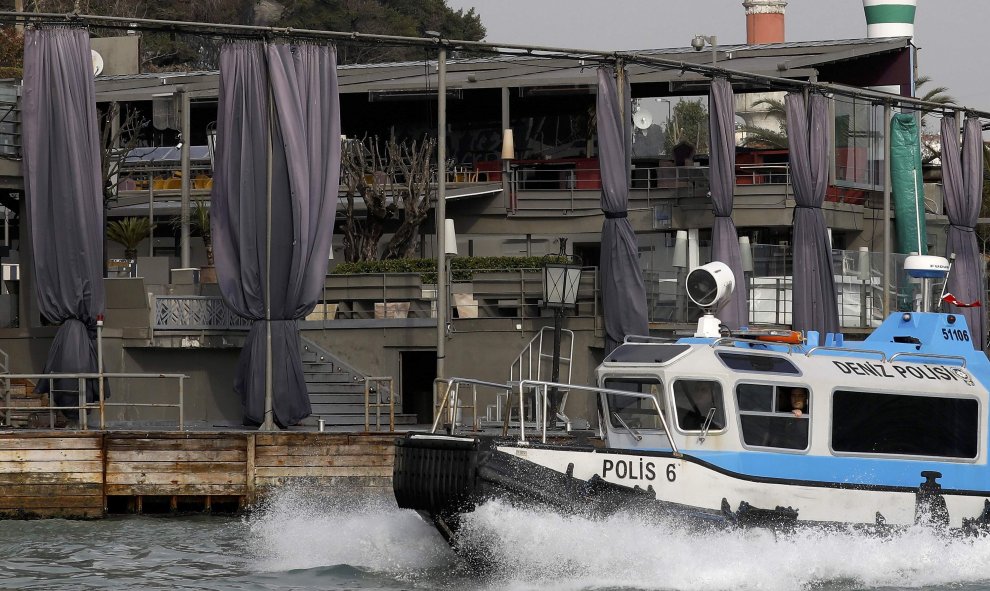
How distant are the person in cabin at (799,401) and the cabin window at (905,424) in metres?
0.36

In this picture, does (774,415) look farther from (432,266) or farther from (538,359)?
(432,266)

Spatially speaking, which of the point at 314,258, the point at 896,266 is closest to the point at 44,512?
the point at 314,258

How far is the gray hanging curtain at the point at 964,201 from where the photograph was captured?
3086 centimetres

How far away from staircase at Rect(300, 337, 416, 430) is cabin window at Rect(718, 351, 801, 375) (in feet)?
32.1

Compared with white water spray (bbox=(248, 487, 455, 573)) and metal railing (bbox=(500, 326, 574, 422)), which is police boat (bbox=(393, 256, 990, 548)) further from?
metal railing (bbox=(500, 326, 574, 422))

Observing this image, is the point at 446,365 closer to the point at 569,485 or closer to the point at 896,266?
the point at 896,266

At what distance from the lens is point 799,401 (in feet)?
53.6

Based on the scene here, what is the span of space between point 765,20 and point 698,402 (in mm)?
53849

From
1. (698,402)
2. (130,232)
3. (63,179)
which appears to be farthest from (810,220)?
(130,232)

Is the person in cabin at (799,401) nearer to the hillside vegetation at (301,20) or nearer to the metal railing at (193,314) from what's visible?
the metal railing at (193,314)

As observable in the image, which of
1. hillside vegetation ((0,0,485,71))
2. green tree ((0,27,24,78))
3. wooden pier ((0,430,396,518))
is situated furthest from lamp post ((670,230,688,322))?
hillside vegetation ((0,0,485,71))

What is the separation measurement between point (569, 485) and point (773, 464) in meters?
2.50

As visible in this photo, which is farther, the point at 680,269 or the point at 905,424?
the point at 680,269

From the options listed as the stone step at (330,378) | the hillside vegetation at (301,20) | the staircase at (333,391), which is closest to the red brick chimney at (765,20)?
the hillside vegetation at (301,20)
